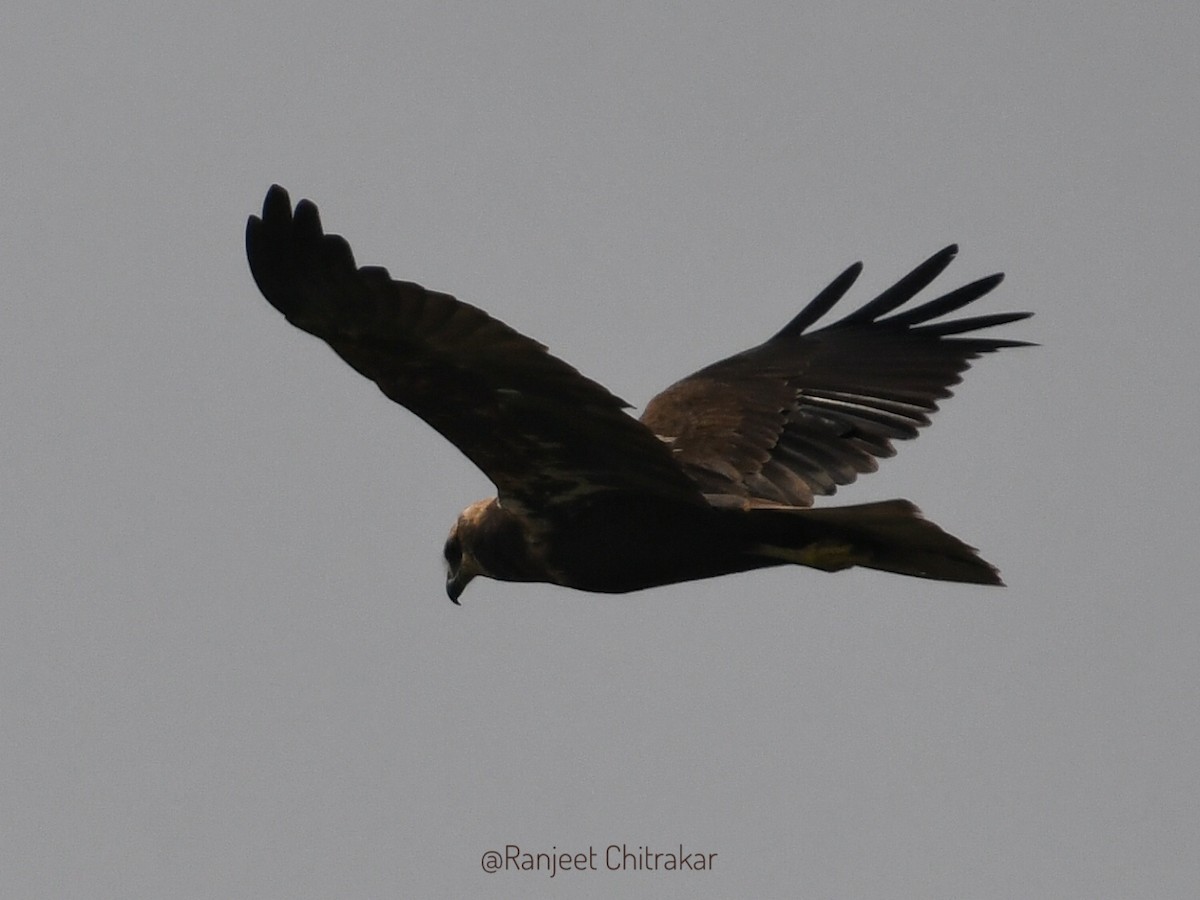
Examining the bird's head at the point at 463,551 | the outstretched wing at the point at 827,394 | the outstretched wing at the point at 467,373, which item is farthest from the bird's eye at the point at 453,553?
the outstretched wing at the point at 827,394

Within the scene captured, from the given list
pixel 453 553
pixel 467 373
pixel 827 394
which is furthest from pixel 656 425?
pixel 467 373

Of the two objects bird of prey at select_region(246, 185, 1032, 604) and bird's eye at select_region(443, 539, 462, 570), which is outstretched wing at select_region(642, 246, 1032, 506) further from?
bird's eye at select_region(443, 539, 462, 570)

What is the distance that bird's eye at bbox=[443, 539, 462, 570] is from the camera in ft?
25.5

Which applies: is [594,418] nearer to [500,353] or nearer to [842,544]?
[500,353]

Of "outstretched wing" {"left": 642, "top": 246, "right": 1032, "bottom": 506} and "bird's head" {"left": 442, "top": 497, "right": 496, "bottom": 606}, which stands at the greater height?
"outstretched wing" {"left": 642, "top": 246, "right": 1032, "bottom": 506}

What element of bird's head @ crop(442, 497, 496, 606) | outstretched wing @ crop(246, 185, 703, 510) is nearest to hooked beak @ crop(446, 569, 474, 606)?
bird's head @ crop(442, 497, 496, 606)

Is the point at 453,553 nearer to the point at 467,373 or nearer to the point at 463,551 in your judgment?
the point at 463,551

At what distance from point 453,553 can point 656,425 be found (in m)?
0.93

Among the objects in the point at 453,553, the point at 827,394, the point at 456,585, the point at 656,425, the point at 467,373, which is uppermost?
the point at 827,394

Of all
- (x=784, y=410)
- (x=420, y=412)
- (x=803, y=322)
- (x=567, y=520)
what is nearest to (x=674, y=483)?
(x=567, y=520)

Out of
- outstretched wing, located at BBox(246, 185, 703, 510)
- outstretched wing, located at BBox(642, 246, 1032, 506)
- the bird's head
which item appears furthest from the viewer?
outstretched wing, located at BBox(642, 246, 1032, 506)

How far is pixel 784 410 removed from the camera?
830 cm

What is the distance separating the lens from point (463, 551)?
765cm

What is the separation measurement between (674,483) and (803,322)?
204 cm
